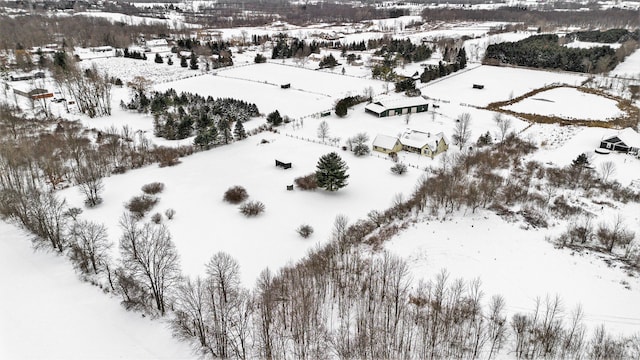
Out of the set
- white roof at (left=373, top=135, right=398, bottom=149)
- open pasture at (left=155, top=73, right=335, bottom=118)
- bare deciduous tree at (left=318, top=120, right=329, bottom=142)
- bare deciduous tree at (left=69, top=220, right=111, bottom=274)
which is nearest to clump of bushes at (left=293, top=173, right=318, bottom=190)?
white roof at (left=373, top=135, right=398, bottom=149)

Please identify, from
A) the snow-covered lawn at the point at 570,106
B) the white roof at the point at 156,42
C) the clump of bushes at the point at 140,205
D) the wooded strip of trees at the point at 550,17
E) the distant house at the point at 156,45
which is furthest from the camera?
the wooded strip of trees at the point at 550,17

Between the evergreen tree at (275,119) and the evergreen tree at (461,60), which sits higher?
the evergreen tree at (461,60)

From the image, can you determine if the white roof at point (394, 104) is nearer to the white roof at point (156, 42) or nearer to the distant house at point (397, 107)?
the distant house at point (397, 107)

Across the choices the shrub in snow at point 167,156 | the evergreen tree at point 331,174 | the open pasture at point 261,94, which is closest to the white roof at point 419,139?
the evergreen tree at point 331,174

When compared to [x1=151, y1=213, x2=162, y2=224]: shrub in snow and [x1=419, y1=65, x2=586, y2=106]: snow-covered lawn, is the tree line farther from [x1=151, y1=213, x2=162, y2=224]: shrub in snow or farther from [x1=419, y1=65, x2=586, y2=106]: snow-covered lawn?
[x1=419, y1=65, x2=586, y2=106]: snow-covered lawn

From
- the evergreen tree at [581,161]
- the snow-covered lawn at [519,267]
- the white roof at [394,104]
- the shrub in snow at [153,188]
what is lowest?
the snow-covered lawn at [519,267]

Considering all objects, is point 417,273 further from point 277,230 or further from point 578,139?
point 578,139
